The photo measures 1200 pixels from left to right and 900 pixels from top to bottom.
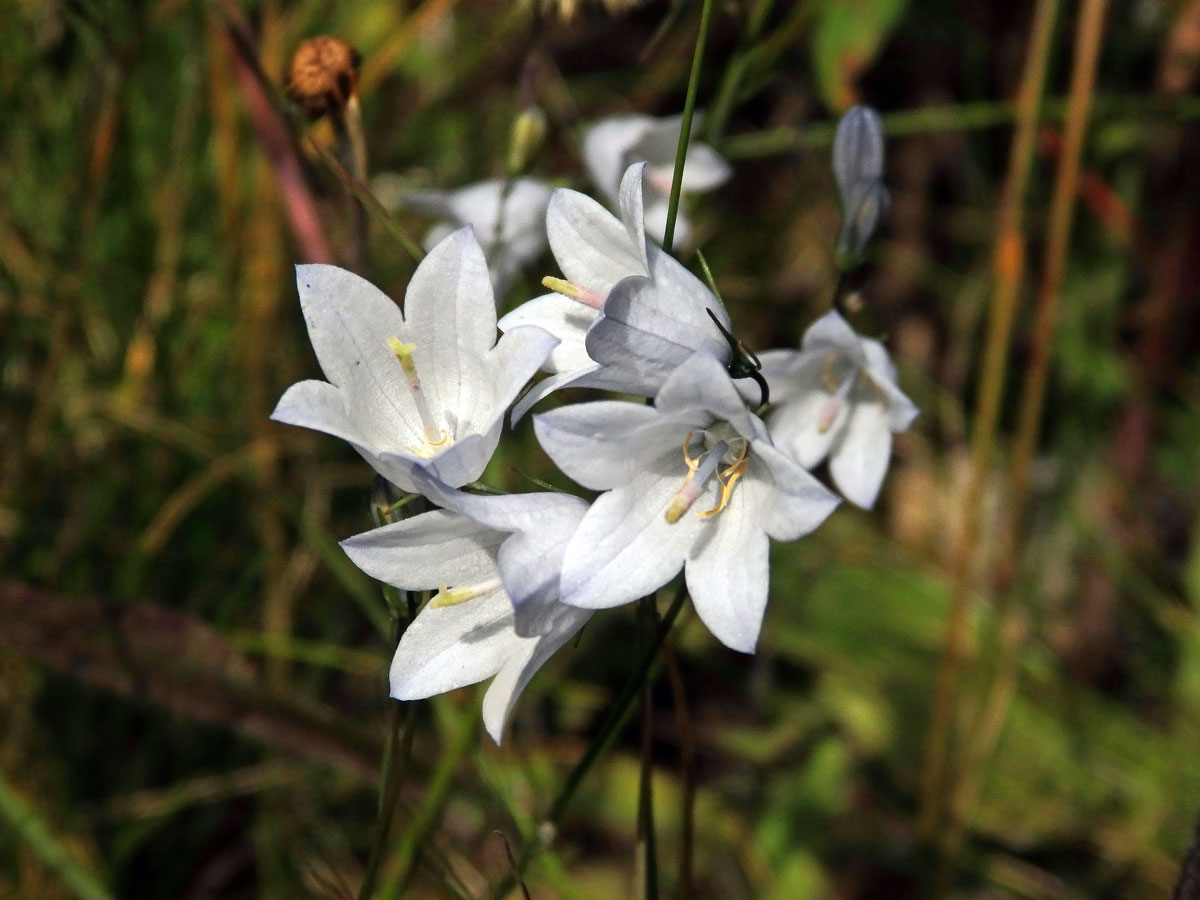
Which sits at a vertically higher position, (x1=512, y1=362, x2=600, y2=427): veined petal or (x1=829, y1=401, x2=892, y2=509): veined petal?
(x1=512, y1=362, x2=600, y2=427): veined petal

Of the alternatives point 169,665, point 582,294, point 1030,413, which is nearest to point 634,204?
point 582,294

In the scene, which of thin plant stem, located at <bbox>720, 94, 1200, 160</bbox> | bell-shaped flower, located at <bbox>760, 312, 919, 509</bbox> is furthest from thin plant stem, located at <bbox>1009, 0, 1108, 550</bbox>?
Result: bell-shaped flower, located at <bbox>760, 312, 919, 509</bbox>

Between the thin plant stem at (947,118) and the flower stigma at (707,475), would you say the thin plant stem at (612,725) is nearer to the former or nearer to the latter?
the flower stigma at (707,475)

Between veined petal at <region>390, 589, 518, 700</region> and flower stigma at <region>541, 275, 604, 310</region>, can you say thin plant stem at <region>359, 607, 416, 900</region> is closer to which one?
veined petal at <region>390, 589, 518, 700</region>

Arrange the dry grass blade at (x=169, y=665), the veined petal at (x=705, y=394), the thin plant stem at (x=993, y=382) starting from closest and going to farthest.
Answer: the veined petal at (x=705, y=394)
the dry grass blade at (x=169, y=665)
the thin plant stem at (x=993, y=382)

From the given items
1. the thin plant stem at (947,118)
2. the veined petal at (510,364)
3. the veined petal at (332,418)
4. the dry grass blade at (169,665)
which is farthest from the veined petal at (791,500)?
the thin plant stem at (947,118)

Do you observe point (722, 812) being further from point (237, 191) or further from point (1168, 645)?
point (237, 191)

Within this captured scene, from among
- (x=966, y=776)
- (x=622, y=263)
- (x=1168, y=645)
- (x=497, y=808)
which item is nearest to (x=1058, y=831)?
(x=966, y=776)
